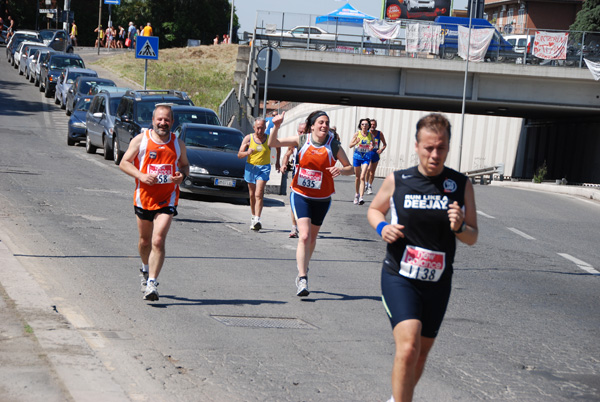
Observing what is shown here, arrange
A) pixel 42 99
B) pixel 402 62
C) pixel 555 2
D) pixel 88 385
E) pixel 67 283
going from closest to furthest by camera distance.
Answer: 1. pixel 88 385
2. pixel 67 283
3. pixel 402 62
4. pixel 42 99
5. pixel 555 2

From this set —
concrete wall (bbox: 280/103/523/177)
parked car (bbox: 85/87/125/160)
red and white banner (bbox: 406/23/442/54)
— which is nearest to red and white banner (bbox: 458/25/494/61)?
red and white banner (bbox: 406/23/442/54)

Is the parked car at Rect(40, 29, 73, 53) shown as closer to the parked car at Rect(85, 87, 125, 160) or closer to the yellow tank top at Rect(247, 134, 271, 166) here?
the parked car at Rect(85, 87, 125, 160)

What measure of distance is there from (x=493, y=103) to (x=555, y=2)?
53.3 metres

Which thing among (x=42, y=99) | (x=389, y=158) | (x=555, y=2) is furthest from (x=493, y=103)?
(x=555, y=2)

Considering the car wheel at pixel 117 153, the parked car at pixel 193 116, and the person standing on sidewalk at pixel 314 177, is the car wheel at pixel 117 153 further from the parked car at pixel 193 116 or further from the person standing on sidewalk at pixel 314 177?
the person standing on sidewalk at pixel 314 177

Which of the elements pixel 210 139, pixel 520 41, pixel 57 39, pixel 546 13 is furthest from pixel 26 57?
pixel 546 13

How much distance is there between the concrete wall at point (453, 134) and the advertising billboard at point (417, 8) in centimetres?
780

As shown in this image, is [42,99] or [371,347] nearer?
[371,347]

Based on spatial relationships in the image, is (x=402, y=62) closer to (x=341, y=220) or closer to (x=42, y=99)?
(x=42, y=99)

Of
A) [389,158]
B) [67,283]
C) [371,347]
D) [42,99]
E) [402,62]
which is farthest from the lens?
[389,158]

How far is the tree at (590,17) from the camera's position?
6372 cm

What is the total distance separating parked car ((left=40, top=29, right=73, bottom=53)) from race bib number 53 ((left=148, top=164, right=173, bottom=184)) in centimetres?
5802

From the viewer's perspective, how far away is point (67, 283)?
906 cm

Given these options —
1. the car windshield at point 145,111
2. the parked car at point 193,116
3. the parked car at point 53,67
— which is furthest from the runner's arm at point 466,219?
the parked car at point 53,67
